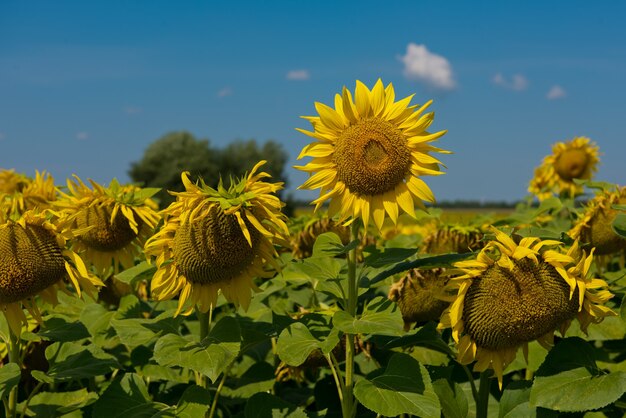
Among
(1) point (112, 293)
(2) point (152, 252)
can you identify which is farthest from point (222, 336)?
(1) point (112, 293)

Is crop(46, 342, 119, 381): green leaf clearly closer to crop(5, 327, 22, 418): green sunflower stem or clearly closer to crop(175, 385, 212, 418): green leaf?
crop(5, 327, 22, 418): green sunflower stem

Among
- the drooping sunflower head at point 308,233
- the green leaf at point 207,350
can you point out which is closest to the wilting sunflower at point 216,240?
the green leaf at point 207,350

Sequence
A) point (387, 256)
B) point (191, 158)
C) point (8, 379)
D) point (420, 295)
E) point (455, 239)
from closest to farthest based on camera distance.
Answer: point (8, 379) → point (387, 256) → point (420, 295) → point (455, 239) → point (191, 158)

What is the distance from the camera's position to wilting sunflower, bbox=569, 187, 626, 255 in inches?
165

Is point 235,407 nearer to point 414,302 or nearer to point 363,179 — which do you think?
point 414,302

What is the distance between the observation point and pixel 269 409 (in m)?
2.99

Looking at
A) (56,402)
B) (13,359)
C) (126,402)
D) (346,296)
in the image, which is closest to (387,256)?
(346,296)

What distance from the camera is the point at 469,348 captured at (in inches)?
109

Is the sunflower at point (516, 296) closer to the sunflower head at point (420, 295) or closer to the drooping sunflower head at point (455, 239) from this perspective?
the sunflower head at point (420, 295)

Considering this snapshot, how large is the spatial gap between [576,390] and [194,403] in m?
1.49

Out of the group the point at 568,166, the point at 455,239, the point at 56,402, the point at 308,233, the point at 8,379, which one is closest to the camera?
the point at 8,379

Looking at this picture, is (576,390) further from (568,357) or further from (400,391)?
(400,391)

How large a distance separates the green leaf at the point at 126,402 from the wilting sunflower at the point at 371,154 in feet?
3.68

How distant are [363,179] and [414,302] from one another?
2.69 ft
